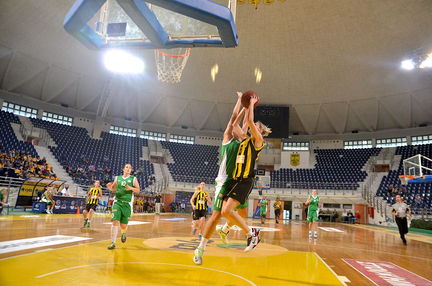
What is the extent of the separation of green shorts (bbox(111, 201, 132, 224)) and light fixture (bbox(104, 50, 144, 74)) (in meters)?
19.8

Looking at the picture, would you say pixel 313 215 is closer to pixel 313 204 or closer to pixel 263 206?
pixel 313 204

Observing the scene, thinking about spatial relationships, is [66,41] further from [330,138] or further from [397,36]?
[330,138]

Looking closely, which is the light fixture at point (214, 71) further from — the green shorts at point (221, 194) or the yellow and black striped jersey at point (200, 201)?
the green shorts at point (221, 194)

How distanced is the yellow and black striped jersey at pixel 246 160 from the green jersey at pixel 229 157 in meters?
0.20

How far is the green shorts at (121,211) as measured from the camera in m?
6.43

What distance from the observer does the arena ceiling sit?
20.7 meters

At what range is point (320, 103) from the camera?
33.9 meters

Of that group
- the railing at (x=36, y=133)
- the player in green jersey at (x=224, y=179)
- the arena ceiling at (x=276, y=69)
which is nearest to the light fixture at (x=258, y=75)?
the arena ceiling at (x=276, y=69)

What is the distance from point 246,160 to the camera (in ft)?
14.6

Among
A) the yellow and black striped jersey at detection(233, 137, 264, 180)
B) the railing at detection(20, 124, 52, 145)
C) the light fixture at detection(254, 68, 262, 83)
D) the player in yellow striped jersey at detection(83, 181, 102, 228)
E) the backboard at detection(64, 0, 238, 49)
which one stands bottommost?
the player in yellow striped jersey at detection(83, 181, 102, 228)

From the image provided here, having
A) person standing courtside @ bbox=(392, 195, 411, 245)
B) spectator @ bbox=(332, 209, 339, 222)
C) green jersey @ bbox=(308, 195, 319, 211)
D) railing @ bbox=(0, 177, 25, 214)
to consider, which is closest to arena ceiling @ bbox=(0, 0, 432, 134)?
spectator @ bbox=(332, 209, 339, 222)

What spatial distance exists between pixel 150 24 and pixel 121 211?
3868 mm

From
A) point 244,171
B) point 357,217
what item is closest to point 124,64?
point 244,171

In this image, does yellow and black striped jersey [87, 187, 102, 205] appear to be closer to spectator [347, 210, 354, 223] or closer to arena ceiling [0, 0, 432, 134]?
arena ceiling [0, 0, 432, 134]
